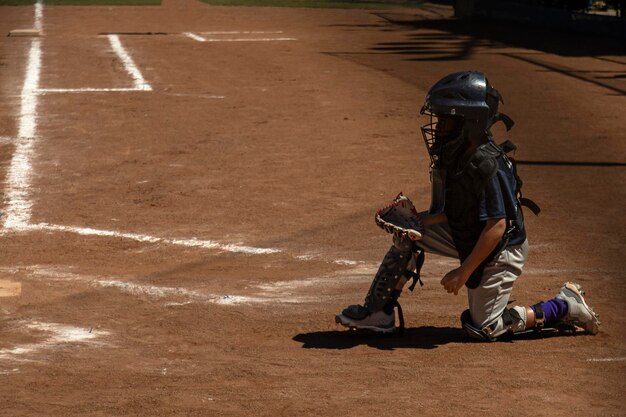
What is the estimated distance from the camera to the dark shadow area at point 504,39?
82.4ft

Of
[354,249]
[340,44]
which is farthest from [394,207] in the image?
[340,44]

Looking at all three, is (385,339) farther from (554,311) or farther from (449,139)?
(449,139)

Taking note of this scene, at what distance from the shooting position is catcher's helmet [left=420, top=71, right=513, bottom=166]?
687 centimetres

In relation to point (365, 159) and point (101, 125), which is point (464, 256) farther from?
point (101, 125)

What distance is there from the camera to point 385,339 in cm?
721

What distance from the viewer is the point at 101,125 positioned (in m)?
15.2

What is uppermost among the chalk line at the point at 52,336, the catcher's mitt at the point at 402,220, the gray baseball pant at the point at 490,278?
the catcher's mitt at the point at 402,220

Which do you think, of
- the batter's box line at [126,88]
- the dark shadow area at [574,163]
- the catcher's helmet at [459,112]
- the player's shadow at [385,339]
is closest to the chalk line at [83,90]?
the batter's box line at [126,88]

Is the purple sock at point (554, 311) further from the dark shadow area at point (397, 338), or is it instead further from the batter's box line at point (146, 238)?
the batter's box line at point (146, 238)

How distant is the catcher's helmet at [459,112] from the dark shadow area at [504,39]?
1685cm

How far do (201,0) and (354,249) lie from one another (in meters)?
32.6

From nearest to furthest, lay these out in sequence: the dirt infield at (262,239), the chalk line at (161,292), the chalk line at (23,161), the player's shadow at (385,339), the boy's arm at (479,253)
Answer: the dirt infield at (262,239) → the boy's arm at (479,253) → the player's shadow at (385,339) → the chalk line at (161,292) → the chalk line at (23,161)

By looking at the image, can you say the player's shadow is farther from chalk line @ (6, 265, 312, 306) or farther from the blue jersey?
chalk line @ (6, 265, 312, 306)

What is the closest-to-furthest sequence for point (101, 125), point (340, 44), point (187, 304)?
point (187, 304)
point (101, 125)
point (340, 44)
